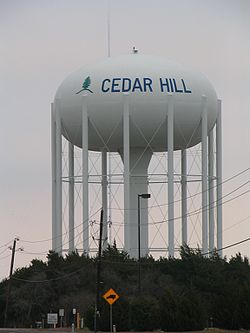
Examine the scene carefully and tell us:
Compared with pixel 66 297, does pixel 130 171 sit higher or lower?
higher

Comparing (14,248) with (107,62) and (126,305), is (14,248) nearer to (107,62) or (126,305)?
(107,62)

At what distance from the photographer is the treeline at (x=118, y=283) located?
6512cm

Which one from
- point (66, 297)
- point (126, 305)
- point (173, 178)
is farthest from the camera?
point (66, 297)

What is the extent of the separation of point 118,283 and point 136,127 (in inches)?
460

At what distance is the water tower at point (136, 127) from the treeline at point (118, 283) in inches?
77.5

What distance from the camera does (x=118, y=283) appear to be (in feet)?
268

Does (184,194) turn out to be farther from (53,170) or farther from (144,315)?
(144,315)

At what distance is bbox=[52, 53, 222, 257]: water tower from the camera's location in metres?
75.9

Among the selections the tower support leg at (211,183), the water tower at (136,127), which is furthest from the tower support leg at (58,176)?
the tower support leg at (211,183)

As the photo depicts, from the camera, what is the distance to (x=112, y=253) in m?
85.0

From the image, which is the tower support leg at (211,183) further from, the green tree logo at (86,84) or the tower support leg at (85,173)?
the green tree logo at (86,84)

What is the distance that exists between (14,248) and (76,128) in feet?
47.0

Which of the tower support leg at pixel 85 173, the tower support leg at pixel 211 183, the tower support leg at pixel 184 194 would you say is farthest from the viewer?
the tower support leg at pixel 184 194

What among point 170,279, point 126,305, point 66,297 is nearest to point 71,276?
point 66,297
